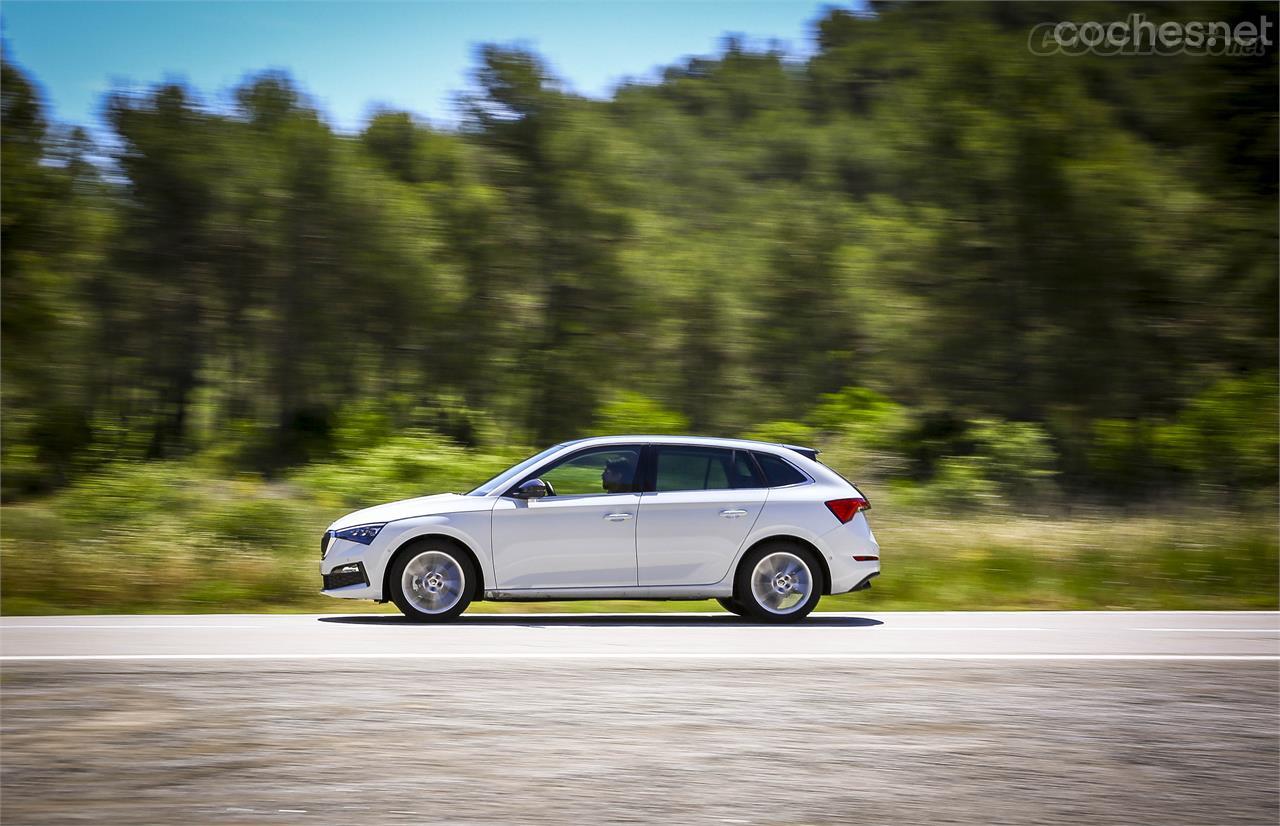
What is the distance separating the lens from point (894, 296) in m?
30.0

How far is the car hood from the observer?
36.8 ft

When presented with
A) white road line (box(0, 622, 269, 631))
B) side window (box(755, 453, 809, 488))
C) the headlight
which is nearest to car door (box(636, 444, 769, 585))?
side window (box(755, 453, 809, 488))

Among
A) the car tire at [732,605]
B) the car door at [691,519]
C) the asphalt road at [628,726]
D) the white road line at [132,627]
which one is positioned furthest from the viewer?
the car tire at [732,605]

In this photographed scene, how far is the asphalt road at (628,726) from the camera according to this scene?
5410 millimetres

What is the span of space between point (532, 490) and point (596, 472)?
63cm

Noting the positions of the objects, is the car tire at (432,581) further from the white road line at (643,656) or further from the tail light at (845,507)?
the tail light at (845,507)

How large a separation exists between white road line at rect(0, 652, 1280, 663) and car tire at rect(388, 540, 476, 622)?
6.33ft

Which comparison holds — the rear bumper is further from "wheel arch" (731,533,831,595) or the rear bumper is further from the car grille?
the car grille

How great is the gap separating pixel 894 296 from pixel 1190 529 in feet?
45.0

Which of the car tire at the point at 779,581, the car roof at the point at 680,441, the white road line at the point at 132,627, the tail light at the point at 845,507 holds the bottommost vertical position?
the white road line at the point at 132,627

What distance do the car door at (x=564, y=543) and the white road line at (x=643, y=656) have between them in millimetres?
1854

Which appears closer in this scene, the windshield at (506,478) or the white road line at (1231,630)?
the white road line at (1231,630)

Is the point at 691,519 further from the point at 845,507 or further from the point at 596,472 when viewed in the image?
the point at 845,507

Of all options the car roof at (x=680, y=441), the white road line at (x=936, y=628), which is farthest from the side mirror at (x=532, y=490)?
the white road line at (x=936, y=628)
